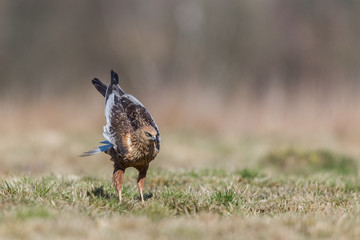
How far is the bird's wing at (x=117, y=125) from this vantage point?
14.2 ft

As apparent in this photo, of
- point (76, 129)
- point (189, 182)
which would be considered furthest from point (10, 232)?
point (76, 129)

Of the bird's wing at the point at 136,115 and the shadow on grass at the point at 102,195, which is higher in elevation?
the bird's wing at the point at 136,115

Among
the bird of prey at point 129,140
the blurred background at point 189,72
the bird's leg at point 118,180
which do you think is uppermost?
the blurred background at point 189,72

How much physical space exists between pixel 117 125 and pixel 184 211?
1061mm

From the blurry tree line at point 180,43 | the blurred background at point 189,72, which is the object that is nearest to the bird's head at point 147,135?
the blurred background at point 189,72

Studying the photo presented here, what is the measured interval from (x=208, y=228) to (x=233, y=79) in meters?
13.6

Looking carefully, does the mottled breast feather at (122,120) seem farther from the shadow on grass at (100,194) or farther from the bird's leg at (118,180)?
the shadow on grass at (100,194)

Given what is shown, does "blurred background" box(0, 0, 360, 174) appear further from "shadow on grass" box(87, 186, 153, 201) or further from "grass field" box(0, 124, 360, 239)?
"shadow on grass" box(87, 186, 153, 201)

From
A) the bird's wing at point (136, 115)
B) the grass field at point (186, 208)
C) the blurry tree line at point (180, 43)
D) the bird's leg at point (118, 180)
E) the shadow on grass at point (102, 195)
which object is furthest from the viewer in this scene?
the blurry tree line at point (180, 43)

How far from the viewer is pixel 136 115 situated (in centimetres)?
464

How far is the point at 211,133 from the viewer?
47.0ft

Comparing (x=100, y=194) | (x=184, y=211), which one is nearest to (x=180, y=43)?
(x=100, y=194)

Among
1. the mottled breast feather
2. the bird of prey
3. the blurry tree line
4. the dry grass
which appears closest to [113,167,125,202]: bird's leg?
the bird of prey

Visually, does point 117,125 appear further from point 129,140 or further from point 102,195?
point 102,195
